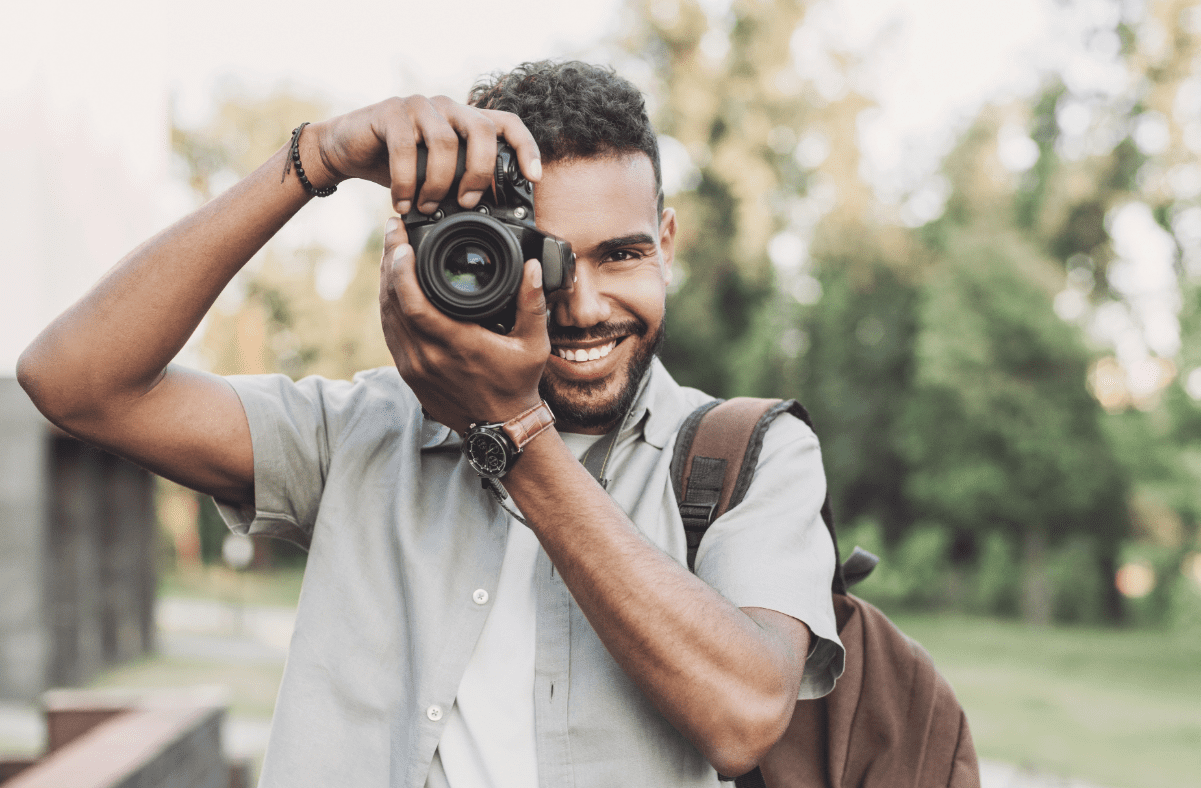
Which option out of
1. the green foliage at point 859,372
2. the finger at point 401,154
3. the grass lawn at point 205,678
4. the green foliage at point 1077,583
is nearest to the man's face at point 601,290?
the finger at point 401,154

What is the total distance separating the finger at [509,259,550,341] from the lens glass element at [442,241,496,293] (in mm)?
51

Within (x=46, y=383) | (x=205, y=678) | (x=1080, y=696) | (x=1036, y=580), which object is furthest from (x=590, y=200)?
(x=1036, y=580)

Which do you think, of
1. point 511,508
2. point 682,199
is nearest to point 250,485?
point 511,508

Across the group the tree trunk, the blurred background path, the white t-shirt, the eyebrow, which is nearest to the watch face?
the white t-shirt

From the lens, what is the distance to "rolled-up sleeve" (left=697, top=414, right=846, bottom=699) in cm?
160

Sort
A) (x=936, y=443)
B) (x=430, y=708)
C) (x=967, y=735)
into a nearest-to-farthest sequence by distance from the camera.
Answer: (x=430, y=708) < (x=967, y=735) < (x=936, y=443)

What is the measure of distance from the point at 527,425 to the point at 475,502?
30 centimetres

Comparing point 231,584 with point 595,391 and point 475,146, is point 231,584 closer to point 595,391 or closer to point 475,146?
point 595,391

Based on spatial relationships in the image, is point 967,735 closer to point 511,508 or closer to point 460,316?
point 511,508

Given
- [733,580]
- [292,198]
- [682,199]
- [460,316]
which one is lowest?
[733,580]

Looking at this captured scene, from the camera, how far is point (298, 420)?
1.76 m

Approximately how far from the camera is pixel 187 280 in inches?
62.6

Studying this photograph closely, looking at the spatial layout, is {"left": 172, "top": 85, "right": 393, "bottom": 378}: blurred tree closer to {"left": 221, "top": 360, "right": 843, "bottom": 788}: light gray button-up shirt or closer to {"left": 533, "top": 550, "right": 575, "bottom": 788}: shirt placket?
{"left": 221, "top": 360, "right": 843, "bottom": 788}: light gray button-up shirt

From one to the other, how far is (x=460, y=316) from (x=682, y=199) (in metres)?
21.3
